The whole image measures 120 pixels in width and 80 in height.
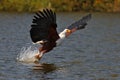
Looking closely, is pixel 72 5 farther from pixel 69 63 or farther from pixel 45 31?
pixel 45 31

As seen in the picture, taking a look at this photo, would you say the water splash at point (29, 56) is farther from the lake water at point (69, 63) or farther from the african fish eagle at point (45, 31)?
the lake water at point (69, 63)

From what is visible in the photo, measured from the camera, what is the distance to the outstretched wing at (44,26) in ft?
53.6

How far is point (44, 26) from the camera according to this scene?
16.5 metres

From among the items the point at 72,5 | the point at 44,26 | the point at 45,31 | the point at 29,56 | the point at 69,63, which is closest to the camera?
the point at 44,26

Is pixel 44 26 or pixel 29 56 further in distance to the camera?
pixel 29 56

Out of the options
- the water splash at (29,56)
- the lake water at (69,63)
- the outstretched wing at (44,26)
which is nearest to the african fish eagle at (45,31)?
the outstretched wing at (44,26)

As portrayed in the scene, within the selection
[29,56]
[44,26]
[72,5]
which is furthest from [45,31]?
[72,5]

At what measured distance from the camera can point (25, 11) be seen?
62625 millimetres

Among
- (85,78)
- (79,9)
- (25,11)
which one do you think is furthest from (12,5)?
(85,78)

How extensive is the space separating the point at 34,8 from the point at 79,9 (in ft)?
26.5

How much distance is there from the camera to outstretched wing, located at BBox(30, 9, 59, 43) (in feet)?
53.6

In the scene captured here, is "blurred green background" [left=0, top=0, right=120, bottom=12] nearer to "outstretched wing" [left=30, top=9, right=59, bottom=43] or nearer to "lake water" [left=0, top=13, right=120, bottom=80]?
"lake water" [left=0, top=13, right=120, bottom=80]

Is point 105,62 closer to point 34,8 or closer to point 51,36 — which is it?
point 51,36

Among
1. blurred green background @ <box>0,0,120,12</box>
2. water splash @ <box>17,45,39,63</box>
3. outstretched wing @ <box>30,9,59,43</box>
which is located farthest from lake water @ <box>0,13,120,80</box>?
blurred green background @ <box>0,0,120,12</box>
